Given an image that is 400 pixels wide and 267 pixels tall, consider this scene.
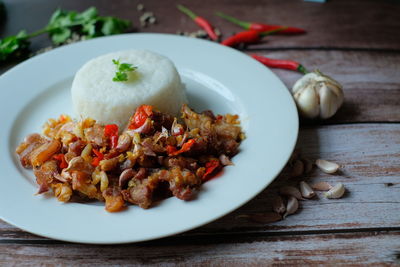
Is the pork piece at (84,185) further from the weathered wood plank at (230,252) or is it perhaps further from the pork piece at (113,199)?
the weathered wood plank at (230,252)

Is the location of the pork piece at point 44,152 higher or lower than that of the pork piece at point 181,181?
higher

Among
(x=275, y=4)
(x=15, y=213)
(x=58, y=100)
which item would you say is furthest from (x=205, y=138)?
(x=275, y=4)

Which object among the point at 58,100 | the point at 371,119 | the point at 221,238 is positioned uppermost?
the point at 58,100

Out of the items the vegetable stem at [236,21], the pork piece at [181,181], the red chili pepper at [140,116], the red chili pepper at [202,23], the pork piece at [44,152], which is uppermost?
the red chili pepper at [140,116]

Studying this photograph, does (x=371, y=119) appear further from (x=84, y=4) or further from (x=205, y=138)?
(x=84, y=4)

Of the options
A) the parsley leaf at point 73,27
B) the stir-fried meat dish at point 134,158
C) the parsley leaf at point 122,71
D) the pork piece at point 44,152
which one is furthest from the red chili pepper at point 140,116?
the parsley leaf at point 73,27

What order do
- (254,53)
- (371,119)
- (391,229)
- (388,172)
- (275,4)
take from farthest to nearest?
1. (275,4)
2. (254,53)
3. (371,119)
4. (388,172)
5. (391,229)
